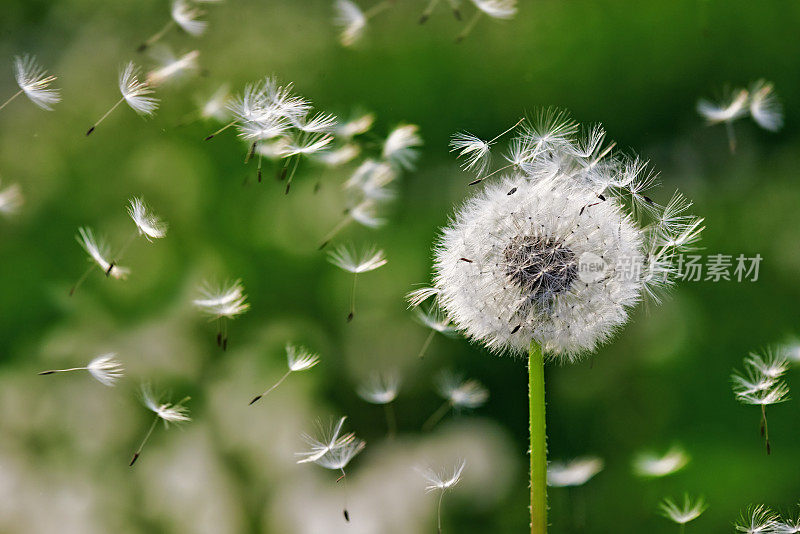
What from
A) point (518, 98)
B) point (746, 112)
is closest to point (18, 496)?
point (518, 98)

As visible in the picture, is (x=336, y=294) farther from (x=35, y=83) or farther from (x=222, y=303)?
(x=35, y=83)

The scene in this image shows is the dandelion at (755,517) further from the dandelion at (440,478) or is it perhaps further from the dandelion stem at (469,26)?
the dandelion stem at (469,26)

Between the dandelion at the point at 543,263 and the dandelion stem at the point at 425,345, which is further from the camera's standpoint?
the dandelion stem at the point at 425,345

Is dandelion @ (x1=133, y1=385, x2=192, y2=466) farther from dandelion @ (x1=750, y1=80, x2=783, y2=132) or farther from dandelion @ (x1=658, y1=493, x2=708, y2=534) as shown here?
dandelion @ (x1=750, y1=80, x2=783, y2=132)

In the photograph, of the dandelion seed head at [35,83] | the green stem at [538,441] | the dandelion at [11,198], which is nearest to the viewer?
the green stem at [538,441]

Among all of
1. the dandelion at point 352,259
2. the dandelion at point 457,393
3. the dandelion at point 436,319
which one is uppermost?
the dandelion at point 352,259

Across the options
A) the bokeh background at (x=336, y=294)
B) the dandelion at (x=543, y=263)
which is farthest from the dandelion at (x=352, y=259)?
the dandelion at (x=543, y=263)

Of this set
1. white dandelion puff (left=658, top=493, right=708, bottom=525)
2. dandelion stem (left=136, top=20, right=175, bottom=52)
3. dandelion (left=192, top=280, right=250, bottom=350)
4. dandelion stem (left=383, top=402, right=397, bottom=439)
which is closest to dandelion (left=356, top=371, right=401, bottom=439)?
dandelion stem (left=383, top=402, right=397, bottom=439)
